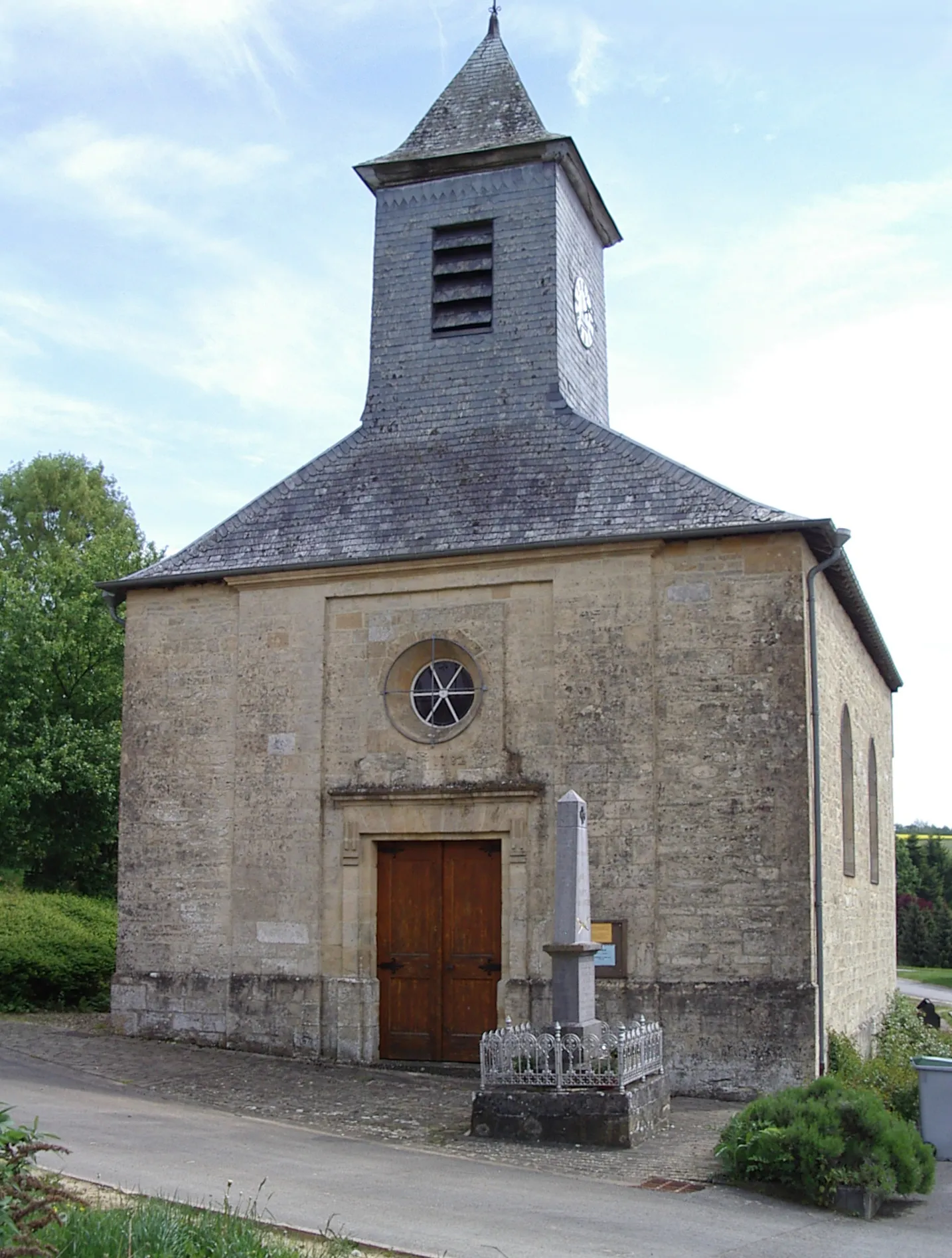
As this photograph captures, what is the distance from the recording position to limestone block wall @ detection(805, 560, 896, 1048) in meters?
14.3

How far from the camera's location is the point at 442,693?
47.9ft

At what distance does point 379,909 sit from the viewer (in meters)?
14.5

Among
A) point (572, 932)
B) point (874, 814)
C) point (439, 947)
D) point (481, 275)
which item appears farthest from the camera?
point (874, 814)

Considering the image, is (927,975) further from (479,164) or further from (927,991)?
(479,164)

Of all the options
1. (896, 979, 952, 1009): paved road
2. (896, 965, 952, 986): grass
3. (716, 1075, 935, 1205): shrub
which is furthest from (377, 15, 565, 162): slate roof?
(896, 965, 952, 986): grass

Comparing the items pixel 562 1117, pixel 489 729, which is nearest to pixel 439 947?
pixel 489 729

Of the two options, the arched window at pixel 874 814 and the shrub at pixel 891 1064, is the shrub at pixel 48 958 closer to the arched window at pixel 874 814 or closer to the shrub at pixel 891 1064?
the shrub at pixel 891 1064

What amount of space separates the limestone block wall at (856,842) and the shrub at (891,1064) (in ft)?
0.82

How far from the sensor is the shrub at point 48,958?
56.3ft

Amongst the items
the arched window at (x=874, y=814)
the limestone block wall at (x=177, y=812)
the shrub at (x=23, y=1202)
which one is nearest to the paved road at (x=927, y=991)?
the arched window at (x=874, y=814)

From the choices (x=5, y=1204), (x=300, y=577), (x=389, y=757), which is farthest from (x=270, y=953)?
(x=5, y=1204)

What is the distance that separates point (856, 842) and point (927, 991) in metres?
16.1

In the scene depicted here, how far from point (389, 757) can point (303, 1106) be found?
4.13 meters

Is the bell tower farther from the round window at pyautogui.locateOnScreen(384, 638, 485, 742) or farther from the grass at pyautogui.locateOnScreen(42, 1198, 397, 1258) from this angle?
the grass at pyautogui.locateOnScreen(42, 1198, 397, 1258)
